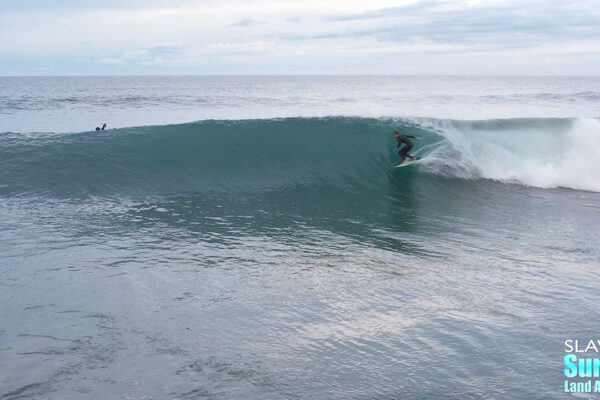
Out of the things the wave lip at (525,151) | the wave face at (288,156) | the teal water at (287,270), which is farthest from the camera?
the wave lip at (525,151)

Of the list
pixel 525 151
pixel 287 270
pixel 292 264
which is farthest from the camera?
pixel 525 151

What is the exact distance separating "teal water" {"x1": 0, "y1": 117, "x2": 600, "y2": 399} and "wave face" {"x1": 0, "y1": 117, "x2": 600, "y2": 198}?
3.4 inches

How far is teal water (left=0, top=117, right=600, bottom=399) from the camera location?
4.58 meters

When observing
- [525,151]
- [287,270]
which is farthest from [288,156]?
[287,270]

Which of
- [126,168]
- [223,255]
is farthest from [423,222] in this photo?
[126,168]

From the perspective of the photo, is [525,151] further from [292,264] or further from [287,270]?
[287,270]

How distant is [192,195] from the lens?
39.6 feet

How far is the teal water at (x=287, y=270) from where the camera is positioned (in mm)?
4582

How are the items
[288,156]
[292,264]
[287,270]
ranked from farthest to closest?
[288,156] < [292,264] < [287,270]

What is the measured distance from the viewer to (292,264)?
754 centimetres

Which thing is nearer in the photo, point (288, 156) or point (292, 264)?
point (292, 264)

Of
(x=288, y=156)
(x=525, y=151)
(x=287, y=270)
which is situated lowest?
(x=287, y=270)

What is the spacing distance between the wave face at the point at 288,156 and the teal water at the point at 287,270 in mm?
86

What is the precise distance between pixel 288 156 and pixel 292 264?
321 inches
